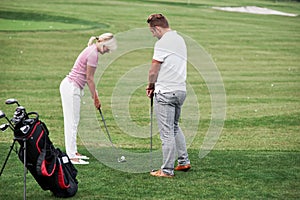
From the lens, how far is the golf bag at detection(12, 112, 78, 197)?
6.58 m

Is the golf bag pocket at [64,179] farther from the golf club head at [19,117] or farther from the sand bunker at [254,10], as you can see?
the sand bunker at [254,10]

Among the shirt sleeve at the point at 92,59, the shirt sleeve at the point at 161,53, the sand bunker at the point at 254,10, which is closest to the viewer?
the shirt sleeve at the point at 161,53

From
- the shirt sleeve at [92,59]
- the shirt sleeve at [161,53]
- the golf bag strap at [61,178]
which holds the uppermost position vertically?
the shirt sleeve at [161,53]

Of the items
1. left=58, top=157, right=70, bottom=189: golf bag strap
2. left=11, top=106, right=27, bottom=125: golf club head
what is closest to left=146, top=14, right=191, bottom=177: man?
left=58, top=157, right=70, bottom=189: golf bag strap

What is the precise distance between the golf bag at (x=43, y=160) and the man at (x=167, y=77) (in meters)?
1.37

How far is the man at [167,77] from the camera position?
772 centimetres

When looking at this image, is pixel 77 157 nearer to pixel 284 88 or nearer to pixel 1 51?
pixel 284 88

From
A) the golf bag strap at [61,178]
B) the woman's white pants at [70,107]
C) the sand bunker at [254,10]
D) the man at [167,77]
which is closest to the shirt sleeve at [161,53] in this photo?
the man at [167,77]

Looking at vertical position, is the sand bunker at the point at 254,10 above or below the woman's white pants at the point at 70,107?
above

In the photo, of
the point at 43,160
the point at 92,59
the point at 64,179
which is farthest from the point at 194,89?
the point at 43,160

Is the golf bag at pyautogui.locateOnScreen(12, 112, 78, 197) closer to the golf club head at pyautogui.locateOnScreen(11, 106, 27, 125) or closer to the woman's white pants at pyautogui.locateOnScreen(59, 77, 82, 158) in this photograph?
the golf club head at pyautogui.locateOnScreen(11, 106, 27, 125)

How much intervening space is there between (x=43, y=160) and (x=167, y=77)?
1.92 metres

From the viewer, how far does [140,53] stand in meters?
24.5

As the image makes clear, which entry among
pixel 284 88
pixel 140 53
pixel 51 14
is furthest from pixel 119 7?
A: pixel 284 88
